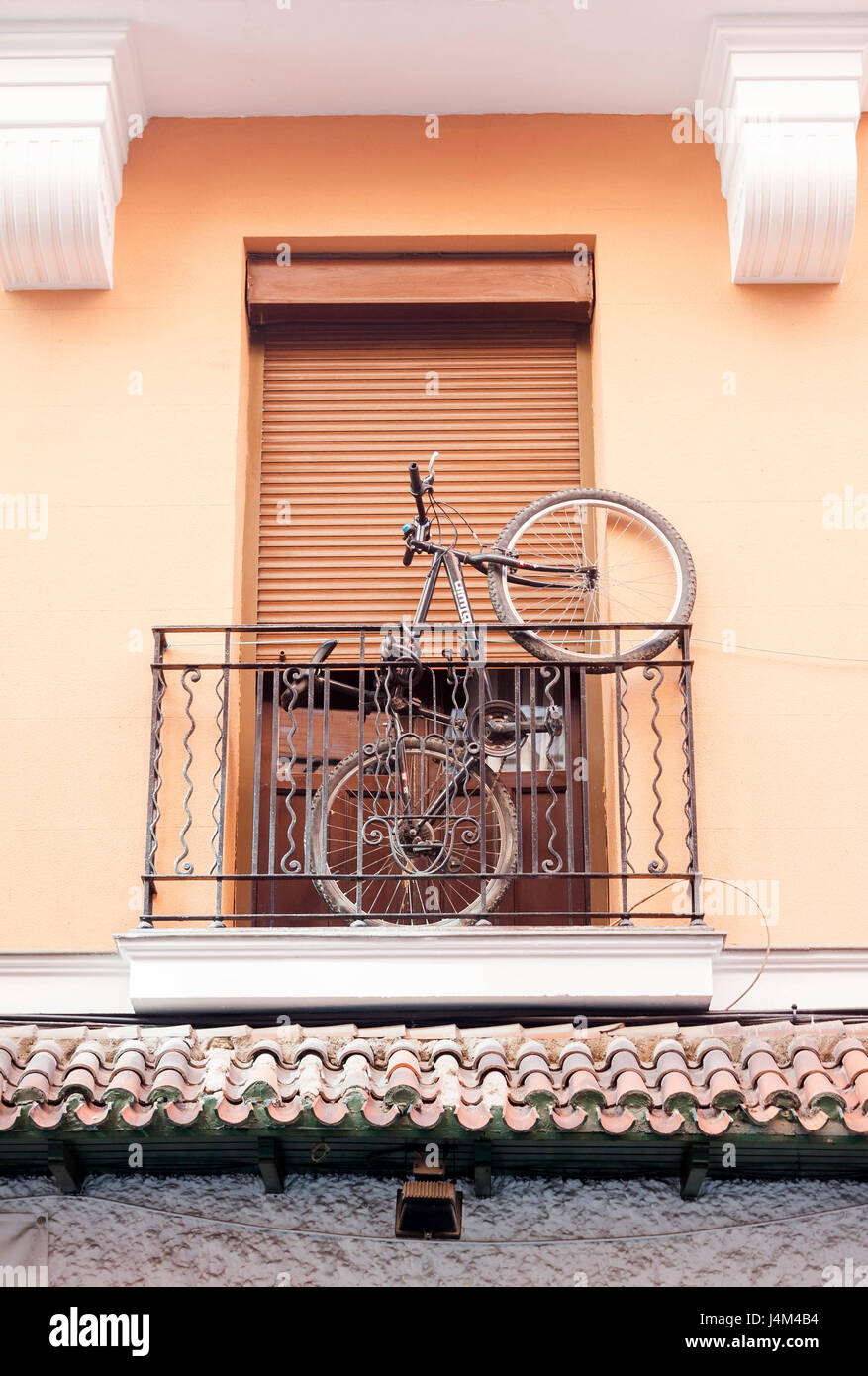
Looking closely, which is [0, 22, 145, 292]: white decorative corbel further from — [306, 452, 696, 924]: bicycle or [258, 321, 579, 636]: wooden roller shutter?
[306, 452, 696, 924]: bicycle

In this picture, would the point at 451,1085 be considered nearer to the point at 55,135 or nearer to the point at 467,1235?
the point at 467,1235

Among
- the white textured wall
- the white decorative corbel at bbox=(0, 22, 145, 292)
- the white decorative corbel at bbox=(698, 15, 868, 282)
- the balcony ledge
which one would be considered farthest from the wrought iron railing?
the white decorative corbel at bbox=(698, 15, 868, 282)

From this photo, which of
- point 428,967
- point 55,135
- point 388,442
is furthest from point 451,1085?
point 55,135

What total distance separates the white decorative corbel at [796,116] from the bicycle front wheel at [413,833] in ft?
9.31

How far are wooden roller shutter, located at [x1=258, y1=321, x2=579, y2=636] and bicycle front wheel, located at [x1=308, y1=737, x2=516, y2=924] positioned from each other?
842mm

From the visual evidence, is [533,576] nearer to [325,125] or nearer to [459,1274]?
[325,125]

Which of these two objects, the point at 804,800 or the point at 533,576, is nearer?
the point at 804,800

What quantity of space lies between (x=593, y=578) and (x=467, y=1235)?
2.87 meters

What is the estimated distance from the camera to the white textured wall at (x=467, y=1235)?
240 inches

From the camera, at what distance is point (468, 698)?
7.41 meters

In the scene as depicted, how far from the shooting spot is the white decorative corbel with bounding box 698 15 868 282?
7.68 m
